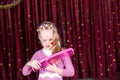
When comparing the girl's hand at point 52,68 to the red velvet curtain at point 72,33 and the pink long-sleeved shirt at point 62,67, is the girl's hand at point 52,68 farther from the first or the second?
the red velvet curtain at point 72,33

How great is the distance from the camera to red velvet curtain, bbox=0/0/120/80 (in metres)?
2.89

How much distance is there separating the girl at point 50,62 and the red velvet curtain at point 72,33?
115cm

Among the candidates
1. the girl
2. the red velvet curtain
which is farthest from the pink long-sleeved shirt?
the red velvet curtain

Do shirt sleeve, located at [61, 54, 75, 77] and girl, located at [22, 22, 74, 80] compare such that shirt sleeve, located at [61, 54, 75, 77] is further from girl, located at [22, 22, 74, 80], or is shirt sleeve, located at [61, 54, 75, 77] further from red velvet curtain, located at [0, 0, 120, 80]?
red velvet curtain, located at [0, 0, 120, 80]

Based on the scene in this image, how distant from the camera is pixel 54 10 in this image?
9.60 feet

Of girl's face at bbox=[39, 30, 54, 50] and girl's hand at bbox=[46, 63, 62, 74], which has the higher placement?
girl's face at bbox=[39, 30, 54, 50]

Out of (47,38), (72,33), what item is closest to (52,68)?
(47,38)

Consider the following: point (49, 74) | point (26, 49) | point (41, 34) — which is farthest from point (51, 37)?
point (26, 49)

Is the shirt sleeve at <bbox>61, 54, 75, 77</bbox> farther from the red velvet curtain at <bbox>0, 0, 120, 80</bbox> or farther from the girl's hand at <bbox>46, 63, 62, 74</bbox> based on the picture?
the red velvet curtain at <bbox>0, 0, 120, 80</bbox>

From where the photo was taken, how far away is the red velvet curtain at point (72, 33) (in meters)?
2.89

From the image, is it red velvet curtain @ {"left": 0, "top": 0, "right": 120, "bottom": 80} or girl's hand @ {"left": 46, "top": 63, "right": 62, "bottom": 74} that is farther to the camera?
red velvet curtain @ {"left": 0, "top": 0, "right": 120, "bottom": 80}

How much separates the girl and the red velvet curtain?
1.15m

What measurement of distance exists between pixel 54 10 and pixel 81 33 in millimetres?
360

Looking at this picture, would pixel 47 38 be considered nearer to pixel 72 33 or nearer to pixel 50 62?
pixel 50 62
